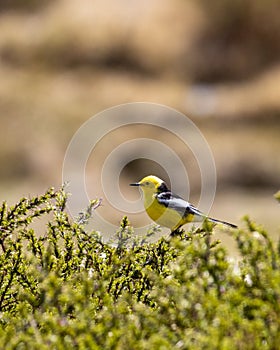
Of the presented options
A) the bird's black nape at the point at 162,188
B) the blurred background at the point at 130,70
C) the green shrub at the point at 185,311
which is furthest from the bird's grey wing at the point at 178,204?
the blurred background at the point at 130,70

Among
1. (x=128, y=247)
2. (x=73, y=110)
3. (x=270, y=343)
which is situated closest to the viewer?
(x=270, y=343)

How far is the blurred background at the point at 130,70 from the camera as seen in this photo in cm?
1988

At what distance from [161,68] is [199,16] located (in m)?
1.96

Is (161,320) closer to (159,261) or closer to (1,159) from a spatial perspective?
(159,261)

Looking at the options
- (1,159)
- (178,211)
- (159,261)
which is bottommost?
(159,261)

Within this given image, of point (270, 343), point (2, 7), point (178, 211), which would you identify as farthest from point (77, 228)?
point (2, 7)

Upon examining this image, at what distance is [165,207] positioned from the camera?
3.89m

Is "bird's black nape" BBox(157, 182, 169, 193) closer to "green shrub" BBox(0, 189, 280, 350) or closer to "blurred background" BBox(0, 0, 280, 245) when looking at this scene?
"green shrub" BBox(0, 189, 280, 350)

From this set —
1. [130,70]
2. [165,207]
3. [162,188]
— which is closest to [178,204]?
[165,207]

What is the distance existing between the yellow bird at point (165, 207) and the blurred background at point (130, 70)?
48.9 feet

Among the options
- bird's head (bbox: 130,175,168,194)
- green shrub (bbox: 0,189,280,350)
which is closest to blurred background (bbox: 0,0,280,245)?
bird's head (bbox: 130,175,168,194)

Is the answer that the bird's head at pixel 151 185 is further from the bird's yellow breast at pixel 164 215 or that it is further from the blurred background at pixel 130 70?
the blurred background at pixel 130 70

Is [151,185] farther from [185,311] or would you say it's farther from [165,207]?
[185,311]

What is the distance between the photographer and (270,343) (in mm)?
1392
